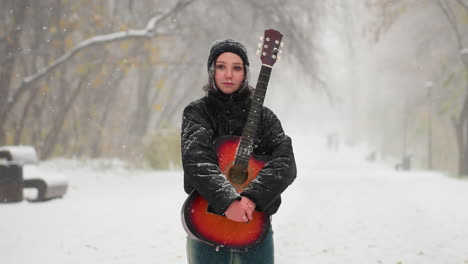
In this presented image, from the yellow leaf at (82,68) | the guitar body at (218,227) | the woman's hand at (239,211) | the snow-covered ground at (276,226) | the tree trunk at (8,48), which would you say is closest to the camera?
the woman's hand at (239,211)

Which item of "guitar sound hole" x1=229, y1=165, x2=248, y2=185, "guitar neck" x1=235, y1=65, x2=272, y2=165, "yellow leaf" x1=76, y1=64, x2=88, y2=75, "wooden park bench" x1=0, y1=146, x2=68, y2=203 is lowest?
"wooden park bench" x1=0, y1=146, x2=68, y2=203

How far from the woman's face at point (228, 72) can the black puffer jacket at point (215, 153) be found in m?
0.05

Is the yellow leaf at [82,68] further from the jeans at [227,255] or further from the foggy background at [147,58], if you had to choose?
the jeans at [227,255]

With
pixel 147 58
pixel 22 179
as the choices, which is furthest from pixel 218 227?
pixel 147 58

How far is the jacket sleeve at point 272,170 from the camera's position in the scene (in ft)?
8.15

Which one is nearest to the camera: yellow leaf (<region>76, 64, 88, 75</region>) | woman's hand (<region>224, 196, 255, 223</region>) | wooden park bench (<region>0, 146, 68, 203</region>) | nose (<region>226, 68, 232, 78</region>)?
woman's hand (<region>224, 196, 255, 223</region>)

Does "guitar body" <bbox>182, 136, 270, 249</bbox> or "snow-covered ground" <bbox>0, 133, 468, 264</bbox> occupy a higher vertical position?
"guitar body" <bbox>182, 136, 270, 249</bbox>

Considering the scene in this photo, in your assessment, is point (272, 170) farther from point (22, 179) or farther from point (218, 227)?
point (22, 179)

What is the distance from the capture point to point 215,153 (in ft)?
8.49

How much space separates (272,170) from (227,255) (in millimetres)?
529

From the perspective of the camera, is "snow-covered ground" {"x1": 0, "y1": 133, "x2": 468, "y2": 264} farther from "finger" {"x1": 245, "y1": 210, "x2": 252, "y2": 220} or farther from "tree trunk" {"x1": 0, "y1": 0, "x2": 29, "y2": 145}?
"finger" {"x1": 245, "y1": 210, "x2": 252, "y2": 220}

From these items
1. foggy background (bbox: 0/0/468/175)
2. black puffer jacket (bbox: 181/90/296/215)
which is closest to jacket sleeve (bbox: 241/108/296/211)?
black puffer jacket (bbox: 181/90/296/215)

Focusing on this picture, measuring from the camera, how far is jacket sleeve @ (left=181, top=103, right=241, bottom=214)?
2.41 m

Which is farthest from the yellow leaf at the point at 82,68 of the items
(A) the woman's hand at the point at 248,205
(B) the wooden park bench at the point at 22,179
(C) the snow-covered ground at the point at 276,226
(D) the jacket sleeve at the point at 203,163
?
(A) the woman's hand at the point at 248,205
